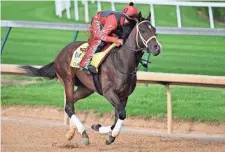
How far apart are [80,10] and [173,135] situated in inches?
432

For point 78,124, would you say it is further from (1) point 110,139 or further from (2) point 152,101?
(2) point 152,101

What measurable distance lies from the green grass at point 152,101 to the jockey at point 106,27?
180 cm

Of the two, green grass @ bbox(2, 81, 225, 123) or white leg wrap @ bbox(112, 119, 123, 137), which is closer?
white leg wrap @ bbox(112, 119, 123, 137)

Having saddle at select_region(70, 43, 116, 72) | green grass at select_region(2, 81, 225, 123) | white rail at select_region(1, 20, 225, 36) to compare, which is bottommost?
green grass at select_region(2, 81, 225, 123)

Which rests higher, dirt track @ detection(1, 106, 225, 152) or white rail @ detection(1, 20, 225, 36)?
white rail @ detection(1, 20, 225, 36)

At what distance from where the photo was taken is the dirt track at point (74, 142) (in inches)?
365

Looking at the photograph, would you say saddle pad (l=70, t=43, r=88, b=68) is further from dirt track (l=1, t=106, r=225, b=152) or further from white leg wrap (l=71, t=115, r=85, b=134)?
dirt track (l=1, t=106, r=225, b=152)

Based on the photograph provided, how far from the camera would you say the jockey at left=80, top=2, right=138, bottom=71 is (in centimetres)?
920

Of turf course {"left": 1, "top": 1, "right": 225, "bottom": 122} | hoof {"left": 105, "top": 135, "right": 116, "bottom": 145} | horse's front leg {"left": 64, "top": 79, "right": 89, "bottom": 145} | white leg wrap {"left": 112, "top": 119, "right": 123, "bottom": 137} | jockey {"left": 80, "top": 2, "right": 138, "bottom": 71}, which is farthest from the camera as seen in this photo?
turf course {"left": 1, "top": 1, "right": 225, "bottom": 122}

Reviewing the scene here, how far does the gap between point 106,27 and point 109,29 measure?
6 centimetres

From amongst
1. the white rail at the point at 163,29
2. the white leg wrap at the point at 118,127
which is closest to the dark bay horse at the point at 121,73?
the white leg wrap at the point at 118,127

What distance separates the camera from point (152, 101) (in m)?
11.5

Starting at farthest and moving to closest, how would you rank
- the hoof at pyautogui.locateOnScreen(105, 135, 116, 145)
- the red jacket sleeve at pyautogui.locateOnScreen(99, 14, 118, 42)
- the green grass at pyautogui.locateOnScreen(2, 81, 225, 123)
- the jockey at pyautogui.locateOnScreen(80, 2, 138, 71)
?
the green grass at pyautogui.locateOnScreen(2, 81, 225, 123) < the red jacket sleeve at pyautogui.locateOnScreen(99, 14, 118, 42) < the jockey at pyautogui.locateOnScreen(80, 2, 138, 71) < the hoof at pyautogui.locateOnScreen(105, 135, 116, 145)

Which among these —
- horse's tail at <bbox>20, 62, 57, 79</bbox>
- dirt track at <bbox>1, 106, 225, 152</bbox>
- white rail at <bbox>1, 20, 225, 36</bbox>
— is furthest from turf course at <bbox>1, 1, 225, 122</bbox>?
horse's tail at <bbox>20, 62, 57, 79</bbox>
